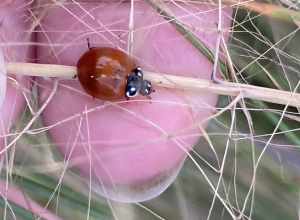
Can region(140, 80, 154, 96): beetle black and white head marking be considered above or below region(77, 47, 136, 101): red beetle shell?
below

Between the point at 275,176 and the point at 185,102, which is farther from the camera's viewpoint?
the point at 275,176

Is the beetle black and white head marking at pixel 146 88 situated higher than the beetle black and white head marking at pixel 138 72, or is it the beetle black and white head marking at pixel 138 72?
the beetle black and white head marking at pixel 138 72

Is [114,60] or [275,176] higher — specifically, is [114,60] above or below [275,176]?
above

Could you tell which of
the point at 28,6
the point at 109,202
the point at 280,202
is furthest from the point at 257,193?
the point at 28,6

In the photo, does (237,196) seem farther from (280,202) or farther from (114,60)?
(114,60)
